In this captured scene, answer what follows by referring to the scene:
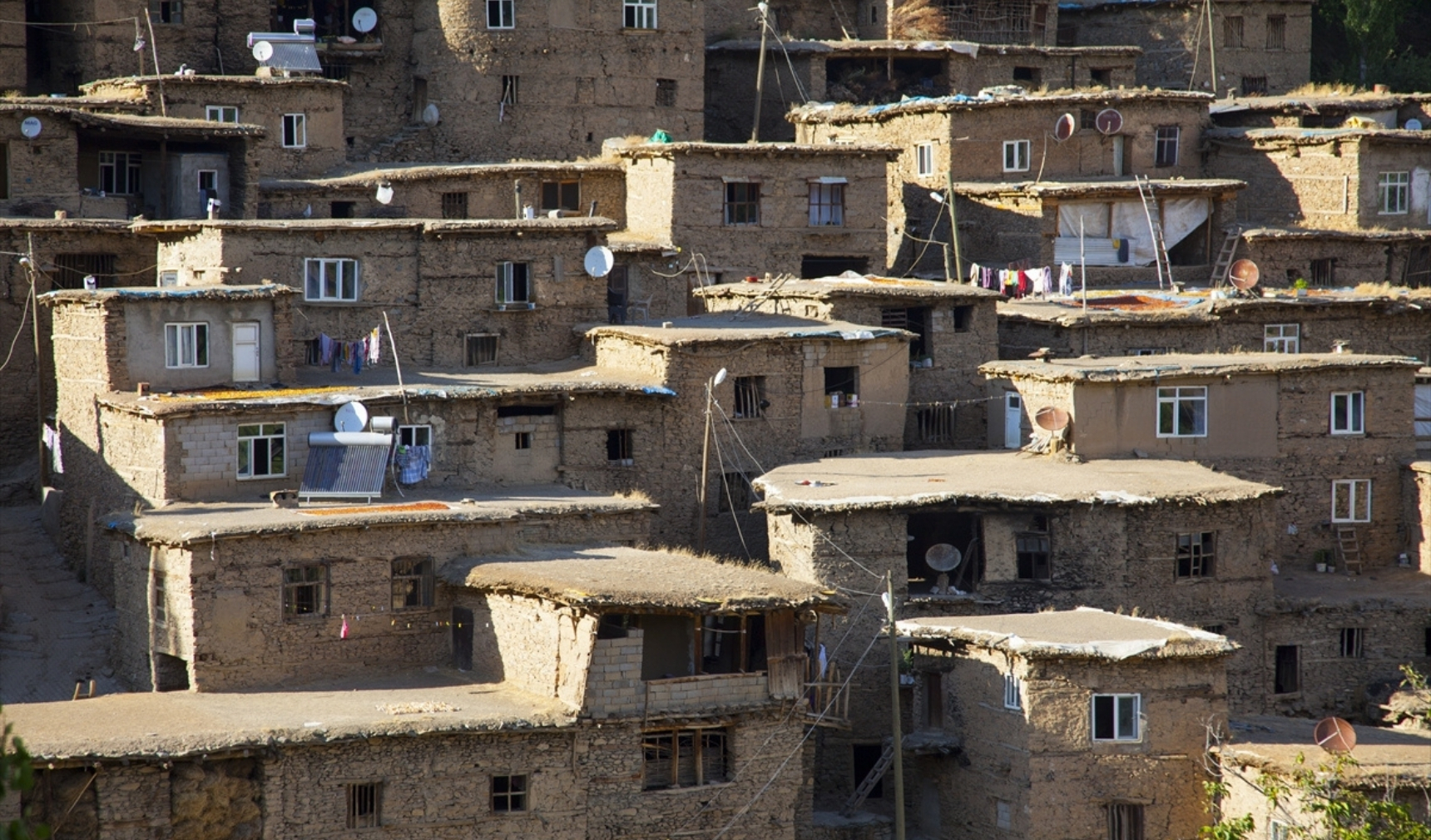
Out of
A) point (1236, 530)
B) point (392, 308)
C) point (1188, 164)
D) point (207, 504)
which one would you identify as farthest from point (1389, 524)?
point (207, 504)

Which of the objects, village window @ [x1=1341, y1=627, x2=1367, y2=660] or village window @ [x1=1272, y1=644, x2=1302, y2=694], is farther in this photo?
village window @ [x1=1341, y1=627, x2=1367, y2=660]

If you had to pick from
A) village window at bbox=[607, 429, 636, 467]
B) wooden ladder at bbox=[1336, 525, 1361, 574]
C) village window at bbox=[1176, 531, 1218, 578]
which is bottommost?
wooden ladder at bbox=[1336, 525, 1361, 574]

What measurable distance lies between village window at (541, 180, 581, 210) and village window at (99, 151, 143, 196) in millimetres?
8335

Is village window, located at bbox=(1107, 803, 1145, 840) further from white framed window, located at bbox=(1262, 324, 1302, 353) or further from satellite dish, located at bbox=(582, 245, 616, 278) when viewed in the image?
satellite dish, located at bbox=(582, 245, 616, 278)

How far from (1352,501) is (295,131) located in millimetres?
22836

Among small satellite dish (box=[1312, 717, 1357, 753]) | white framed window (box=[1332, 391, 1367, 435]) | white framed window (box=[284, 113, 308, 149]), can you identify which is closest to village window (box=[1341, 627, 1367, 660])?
white framed window (box=[1332, 391, 1367, 435])

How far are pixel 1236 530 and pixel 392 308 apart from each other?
51.5 ft

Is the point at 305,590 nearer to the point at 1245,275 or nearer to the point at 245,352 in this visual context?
the point at 245,352

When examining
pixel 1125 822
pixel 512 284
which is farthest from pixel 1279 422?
pixel 512 284

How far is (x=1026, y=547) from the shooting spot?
3728 centimetres

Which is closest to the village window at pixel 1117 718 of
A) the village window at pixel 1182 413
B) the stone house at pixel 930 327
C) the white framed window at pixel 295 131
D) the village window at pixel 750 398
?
the village window at pixel 1182 413

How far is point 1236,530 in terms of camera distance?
37.4 metres

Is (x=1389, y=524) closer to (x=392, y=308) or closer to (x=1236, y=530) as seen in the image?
(x=1236, y=530)

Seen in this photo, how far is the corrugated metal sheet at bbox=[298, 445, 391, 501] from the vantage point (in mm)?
34562
